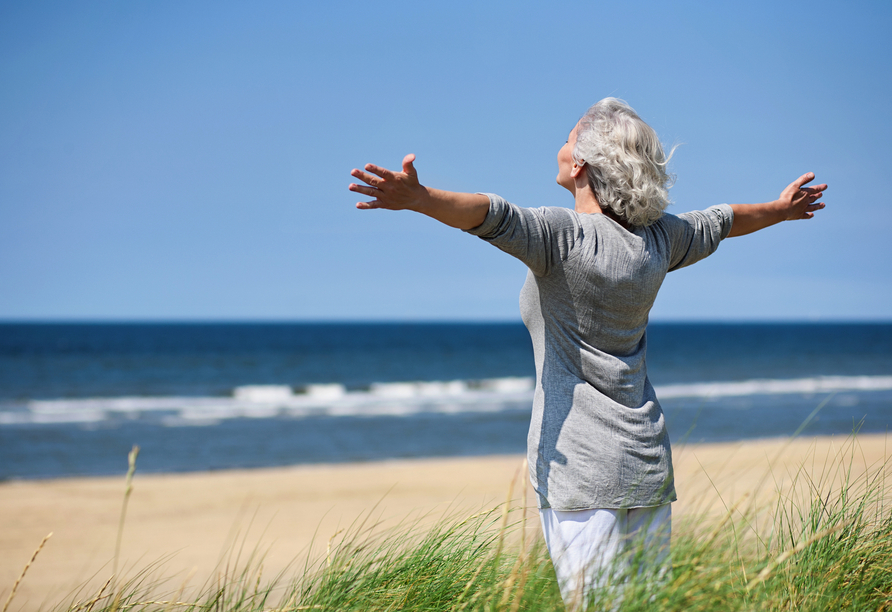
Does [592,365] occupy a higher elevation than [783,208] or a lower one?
lower

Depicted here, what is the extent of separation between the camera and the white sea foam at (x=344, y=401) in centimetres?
1611

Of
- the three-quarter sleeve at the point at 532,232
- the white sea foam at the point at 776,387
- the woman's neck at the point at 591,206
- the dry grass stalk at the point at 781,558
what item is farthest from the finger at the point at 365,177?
the white sea foam at the point at 776,387

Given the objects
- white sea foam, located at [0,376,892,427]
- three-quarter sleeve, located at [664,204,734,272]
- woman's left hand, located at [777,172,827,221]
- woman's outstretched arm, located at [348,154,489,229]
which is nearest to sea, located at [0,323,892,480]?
white sea foam, located at [0,376,892,427]

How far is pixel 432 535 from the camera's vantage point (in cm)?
182

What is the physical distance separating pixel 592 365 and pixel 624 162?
488 millimetres

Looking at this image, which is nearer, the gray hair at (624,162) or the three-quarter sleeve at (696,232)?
the gray hair at (624,162)

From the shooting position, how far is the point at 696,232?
1.79 metres

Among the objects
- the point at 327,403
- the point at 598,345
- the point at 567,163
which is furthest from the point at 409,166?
the point at 327,403

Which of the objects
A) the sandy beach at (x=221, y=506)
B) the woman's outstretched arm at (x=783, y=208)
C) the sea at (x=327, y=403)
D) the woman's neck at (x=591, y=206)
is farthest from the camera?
the sea at (x=327, y=403)

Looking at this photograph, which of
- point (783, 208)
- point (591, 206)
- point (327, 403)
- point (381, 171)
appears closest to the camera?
point (381, 171)

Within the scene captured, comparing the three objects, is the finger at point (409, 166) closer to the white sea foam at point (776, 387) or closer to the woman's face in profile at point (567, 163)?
the woman's face in profile at point (567, 163)

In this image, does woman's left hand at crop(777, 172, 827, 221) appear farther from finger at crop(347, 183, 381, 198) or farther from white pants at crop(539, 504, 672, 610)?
finger at crop(347, 183, 381, 198)

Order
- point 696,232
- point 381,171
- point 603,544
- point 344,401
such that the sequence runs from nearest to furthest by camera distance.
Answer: point 381,171 < point 603,544 < point 696,232 < point 344,401

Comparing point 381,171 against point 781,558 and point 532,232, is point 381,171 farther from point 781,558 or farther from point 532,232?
point 781,558
